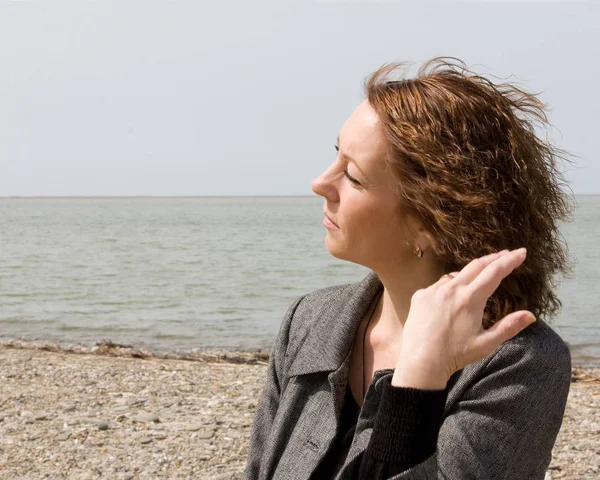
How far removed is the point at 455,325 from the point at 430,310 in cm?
6

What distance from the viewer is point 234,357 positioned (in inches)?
369

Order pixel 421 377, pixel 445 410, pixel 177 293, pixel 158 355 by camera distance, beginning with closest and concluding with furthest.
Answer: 1. pixel 421 377
2. pixel 445 410
3. pixel 158 355
4. pixel 177 293

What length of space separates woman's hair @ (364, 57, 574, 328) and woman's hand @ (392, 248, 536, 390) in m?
0.37

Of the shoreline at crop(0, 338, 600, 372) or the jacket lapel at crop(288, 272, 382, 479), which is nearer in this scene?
the jacket lapel at crop(288, 272, 382, 479)

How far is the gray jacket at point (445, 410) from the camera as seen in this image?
1812mm

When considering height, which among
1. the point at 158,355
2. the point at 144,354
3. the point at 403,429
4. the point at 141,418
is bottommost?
the point at 158,355

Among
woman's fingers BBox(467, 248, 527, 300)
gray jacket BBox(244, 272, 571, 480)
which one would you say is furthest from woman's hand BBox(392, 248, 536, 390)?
gray jacket BBox(244, 272, 571, 480)

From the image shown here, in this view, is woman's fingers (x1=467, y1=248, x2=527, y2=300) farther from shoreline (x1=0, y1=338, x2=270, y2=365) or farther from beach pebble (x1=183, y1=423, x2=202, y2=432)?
shoreline (x1=0, y1=338, x2=270, y2=365)

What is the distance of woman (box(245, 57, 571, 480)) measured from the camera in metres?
1.67

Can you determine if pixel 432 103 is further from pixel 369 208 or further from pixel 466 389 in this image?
pixel 466 389

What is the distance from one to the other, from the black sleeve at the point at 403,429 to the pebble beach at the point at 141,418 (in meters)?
3.62

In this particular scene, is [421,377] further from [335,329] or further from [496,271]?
[335,329]

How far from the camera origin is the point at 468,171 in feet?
6.55

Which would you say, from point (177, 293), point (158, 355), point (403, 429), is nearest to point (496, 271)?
point (403, 429)
